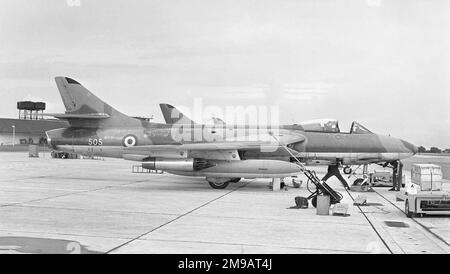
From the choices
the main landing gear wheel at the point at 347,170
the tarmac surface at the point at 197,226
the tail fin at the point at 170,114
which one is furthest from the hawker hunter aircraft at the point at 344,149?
the tail fin at the point at 170,114

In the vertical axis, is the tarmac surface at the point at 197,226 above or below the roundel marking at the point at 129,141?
below

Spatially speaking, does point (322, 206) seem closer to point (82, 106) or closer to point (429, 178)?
point (429, 178)

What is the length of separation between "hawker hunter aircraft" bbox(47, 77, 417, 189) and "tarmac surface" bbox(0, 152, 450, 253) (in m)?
2.34

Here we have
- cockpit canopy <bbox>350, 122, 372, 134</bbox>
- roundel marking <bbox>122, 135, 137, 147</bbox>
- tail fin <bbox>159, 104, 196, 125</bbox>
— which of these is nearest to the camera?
cockpit canopy <bbox>350, 122, 372, 134</bbox>

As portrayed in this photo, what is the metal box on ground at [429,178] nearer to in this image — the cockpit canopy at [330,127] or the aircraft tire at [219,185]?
the cockpit canopy at [330,127]

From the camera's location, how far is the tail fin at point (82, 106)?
16.9 m

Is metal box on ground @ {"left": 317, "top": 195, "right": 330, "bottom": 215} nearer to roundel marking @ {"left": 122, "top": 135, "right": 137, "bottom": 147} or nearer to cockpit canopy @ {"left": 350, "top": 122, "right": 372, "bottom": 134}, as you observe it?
cockpit canopy @ {"left": 350, "top": 122, "right": 372, "bottom": 134}

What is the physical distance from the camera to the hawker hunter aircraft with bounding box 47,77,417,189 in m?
15.0

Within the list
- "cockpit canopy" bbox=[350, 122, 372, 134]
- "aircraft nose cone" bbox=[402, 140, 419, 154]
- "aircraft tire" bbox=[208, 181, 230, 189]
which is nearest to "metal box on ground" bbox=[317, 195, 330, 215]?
"aircraft tire" bbox=[208, 181, 230, 189]

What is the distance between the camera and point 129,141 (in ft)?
54.8

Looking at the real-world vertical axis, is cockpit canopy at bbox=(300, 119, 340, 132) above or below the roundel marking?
above

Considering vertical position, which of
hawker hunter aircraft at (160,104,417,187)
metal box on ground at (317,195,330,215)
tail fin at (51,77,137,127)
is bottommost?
metal box on ground at (317,195,330,215)

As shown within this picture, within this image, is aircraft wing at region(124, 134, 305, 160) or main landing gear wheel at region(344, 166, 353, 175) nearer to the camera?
aircraft wing at region(124, 134, 305, 160)
